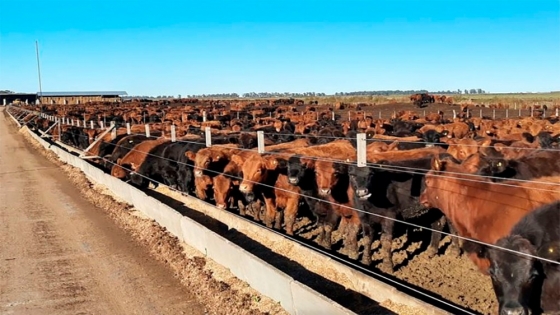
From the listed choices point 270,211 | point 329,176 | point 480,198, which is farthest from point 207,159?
point 480,198

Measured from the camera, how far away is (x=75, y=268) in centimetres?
829

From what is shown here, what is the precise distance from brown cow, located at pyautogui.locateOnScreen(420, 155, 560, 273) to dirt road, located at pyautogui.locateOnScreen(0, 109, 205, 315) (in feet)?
11.1

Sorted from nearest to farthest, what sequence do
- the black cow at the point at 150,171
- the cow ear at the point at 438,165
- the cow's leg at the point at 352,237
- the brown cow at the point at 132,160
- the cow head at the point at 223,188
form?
the cow ear at the point at 438,165 < the cow's leg at the point at 352,237 < the cow head at the point at 223,188 < the black cow at the point at 150,171 < the brown cow at the point at 132,160

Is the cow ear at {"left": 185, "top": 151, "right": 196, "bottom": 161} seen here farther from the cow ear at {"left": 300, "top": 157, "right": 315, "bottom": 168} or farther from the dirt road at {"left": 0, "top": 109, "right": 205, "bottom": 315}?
the cow ear at {"left": 300, "top": 157, "right": 315, "bottom": 168}

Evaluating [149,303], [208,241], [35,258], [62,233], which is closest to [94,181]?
[62,233]

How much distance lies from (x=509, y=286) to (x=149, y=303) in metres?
4.19

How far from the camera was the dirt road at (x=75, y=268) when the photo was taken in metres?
6.79

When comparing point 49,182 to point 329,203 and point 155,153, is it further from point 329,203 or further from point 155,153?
point 329,203

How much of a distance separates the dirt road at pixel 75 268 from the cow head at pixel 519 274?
3.41 m

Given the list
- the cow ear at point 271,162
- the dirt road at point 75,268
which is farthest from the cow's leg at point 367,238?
the dirt road at point 75,268

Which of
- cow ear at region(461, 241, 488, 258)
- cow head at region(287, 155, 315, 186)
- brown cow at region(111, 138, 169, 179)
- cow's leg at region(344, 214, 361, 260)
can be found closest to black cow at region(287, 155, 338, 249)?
cow head at region(287, 155, 315, 186)

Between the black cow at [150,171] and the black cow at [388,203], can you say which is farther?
the black cow at [150,171]

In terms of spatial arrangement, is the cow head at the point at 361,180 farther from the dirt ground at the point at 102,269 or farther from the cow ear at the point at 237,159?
the cow ear at the point at 237,159

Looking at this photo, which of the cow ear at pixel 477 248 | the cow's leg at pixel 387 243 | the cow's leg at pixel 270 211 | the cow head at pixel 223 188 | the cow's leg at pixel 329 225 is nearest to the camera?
the cow ear at pixel 477 248
